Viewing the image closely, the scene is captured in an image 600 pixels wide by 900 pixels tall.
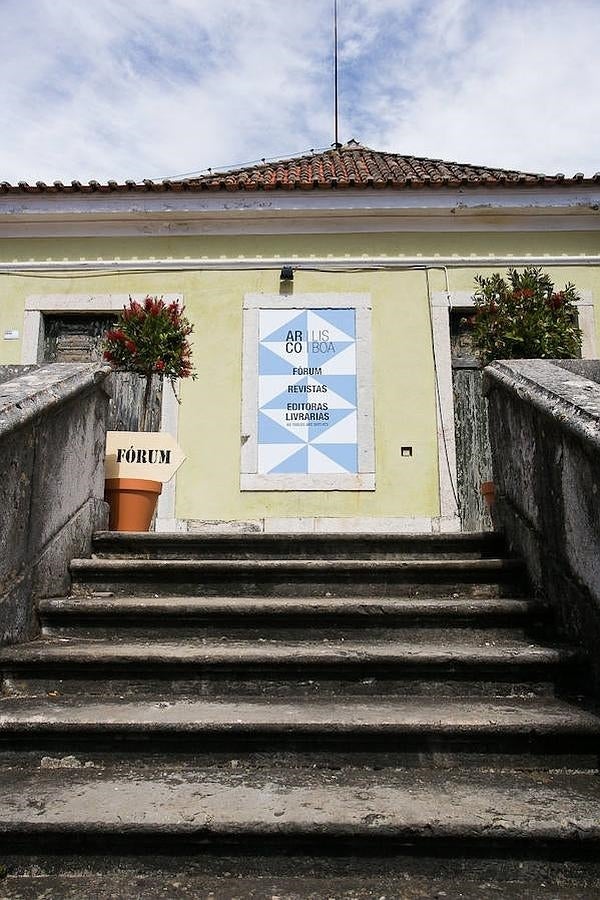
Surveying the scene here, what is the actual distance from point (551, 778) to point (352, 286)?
617 centimetres

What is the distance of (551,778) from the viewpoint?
7.39ft

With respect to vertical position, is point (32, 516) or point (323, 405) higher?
point (323, 405)

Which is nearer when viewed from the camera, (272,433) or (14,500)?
(14,500)

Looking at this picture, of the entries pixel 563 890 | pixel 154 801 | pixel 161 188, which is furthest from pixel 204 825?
pixel 161 188

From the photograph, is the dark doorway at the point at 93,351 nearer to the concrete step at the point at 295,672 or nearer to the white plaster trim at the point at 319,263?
the white plaster trim at the point at 319,263

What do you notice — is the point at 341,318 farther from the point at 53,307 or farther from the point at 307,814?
the point at 307,814

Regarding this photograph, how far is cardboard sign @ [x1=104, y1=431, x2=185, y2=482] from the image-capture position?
446cm

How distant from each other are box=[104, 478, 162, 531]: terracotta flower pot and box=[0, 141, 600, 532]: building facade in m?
2.73

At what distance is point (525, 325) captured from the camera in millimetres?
5219

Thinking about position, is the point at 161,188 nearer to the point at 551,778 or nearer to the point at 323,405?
the point at 323,405

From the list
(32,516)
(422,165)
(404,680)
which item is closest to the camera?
(404,680)

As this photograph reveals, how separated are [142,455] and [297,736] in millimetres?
2584

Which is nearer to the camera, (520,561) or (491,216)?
(520,561)

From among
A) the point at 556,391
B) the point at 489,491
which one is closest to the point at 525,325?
the point at 489,491
